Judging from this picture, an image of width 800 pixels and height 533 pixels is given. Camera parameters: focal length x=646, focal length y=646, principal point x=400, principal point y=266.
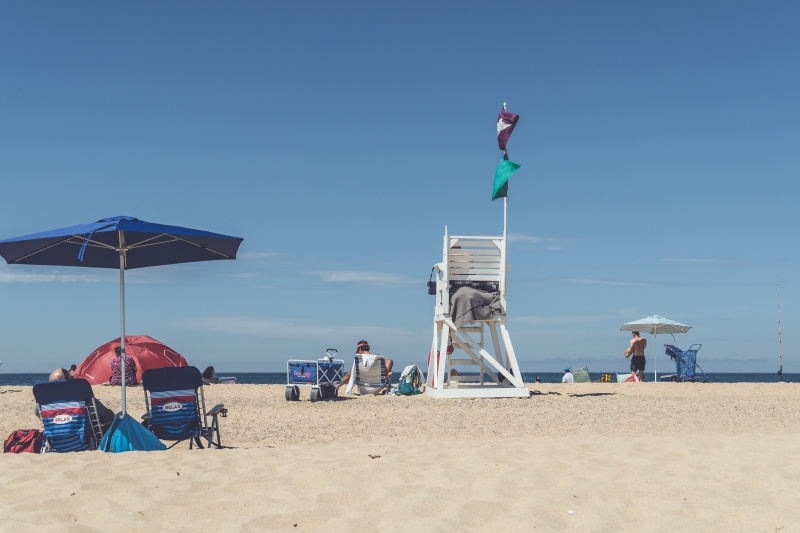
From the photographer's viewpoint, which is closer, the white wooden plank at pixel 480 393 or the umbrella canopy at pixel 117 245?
the umbrella canopy at pixel 117 245

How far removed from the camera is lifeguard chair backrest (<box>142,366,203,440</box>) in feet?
19.7

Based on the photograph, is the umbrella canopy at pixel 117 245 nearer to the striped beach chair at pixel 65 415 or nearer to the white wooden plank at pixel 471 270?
the striped beach chair at pixel 65 415

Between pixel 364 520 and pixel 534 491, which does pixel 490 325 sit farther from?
pixel 364 520

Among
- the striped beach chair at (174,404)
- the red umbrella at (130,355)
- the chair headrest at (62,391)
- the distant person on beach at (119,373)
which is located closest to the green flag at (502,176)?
the striped beach chair at (174,404)

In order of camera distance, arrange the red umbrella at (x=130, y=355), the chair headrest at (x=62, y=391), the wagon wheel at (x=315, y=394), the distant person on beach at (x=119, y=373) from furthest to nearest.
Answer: the red umbrella at (x=130, y=355) < the distant person on beach at (x=119, y=373) < the wagon wheel at (x=315, y=394) < the chair headrest at (x=62, y=391)

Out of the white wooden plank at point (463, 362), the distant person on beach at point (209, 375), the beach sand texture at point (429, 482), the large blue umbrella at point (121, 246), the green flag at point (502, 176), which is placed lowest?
the distant person on beach at point (209, 375)

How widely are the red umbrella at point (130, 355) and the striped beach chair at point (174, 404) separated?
1147cm

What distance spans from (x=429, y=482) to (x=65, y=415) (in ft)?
10.9

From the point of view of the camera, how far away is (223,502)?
13.0 feet

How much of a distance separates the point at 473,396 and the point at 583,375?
9741 mm

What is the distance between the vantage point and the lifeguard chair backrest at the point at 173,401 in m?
6.01

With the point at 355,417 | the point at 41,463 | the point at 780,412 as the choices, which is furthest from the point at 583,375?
the point at 41,463

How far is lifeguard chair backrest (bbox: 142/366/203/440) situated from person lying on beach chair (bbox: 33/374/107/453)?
0.55 metres

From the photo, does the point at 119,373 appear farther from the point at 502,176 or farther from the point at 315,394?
the point at 502,176
